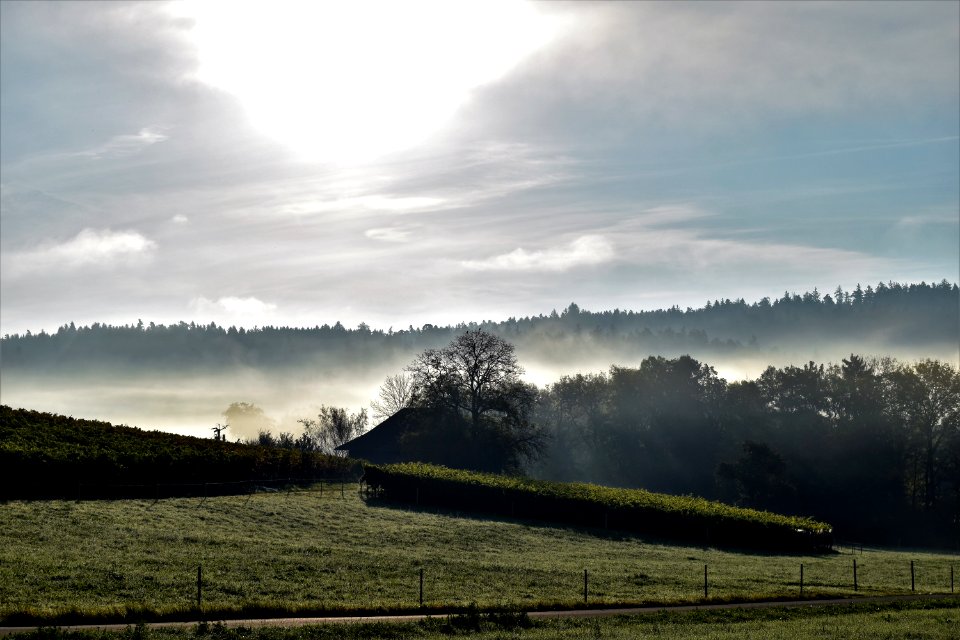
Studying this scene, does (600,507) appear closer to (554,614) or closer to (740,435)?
(554,614)

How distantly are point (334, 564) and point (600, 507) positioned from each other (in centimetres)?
3240

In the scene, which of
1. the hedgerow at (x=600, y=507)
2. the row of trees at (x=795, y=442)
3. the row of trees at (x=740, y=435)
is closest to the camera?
the hedgerow at (x=600, y=507)

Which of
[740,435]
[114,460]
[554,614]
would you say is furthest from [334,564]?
[740,435]

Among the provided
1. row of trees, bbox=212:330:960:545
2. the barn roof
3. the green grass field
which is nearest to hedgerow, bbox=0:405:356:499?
the green grass field

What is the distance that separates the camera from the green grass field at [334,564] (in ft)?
107

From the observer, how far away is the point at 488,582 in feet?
130

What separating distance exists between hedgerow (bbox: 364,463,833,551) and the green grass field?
338 centimetres

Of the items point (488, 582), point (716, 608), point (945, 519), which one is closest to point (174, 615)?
point (488, 582)

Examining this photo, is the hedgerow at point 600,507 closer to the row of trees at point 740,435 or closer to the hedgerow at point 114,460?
the hedgerow at point 114,460

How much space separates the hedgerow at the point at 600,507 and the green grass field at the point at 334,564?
11.1 ft

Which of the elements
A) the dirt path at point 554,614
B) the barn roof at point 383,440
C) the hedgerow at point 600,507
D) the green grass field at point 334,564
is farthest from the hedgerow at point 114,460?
the dirt path at point 554,614

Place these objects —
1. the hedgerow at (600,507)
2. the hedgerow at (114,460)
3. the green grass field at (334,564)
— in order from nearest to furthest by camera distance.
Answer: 1. the green grass field at (334,564)
2. the hedgerow at (114,460)
3. the hedgerow at (600,507)

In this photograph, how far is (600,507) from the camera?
70.1m

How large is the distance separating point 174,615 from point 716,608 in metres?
18.7
